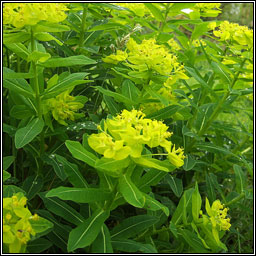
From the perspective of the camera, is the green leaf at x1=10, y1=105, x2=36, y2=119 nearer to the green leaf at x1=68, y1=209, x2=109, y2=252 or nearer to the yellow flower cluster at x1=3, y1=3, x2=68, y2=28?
the yellow flower cluster at x1=3, y1=3, x2=68, y2=28

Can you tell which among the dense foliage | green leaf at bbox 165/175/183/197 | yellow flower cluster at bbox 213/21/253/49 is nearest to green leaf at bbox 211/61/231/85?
the dense foliage

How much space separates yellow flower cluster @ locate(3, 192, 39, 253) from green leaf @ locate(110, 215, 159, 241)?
51cm

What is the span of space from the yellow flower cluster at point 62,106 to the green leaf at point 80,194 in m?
0.64

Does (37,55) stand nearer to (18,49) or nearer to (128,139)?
(18,49)

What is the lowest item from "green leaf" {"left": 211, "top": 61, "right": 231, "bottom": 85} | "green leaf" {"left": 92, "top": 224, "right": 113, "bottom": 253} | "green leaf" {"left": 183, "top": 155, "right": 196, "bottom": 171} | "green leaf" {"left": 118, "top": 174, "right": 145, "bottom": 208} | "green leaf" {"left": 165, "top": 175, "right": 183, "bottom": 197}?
"green leaf" {"left": 92, "top": 224, "right": 113, "bottom": 253}

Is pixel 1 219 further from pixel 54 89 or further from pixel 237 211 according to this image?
pixel 237 211

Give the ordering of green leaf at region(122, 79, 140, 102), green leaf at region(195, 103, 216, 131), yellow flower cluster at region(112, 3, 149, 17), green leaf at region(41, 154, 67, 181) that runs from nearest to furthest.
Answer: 1. green leaf at region(41, 154, 67, 181)
2. green leaf at region(122, 79, 140, 102)
3. green leaf at region(195, 103, 216, 131)
4. yellow flower cluster at region(112, 3, 149, 17)

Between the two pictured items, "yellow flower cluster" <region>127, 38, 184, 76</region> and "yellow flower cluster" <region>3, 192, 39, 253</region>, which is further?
"yellow flower cluster" <region>127, 38, 184, 76</region>

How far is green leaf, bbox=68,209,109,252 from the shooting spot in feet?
4.94

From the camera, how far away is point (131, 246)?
5.58 ft

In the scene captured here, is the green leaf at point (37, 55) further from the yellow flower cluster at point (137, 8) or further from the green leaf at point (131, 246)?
the yellow flower cluster at point (137, 8)

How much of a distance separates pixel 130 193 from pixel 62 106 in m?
0.86

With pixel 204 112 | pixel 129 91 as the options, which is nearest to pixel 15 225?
pixel 129 91

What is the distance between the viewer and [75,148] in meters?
1.53
